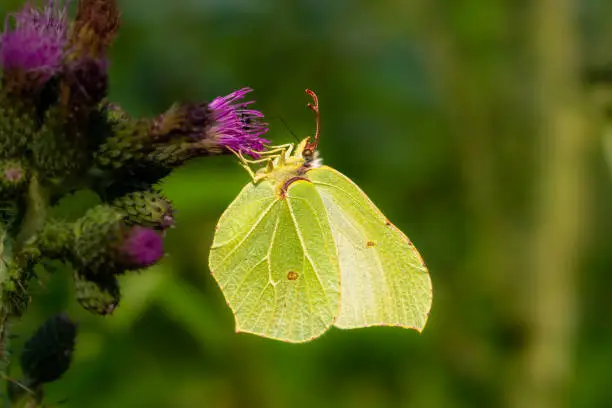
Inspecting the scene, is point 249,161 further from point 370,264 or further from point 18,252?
point 18,252

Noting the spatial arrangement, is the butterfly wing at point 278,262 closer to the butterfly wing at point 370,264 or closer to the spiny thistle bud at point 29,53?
the butterfly wing at point 370,264

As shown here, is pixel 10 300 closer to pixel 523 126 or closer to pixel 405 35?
pixel 523 126

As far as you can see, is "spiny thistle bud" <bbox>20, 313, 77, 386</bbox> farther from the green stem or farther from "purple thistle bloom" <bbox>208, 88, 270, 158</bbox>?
"purple thistle bloom" <bbox>208, 88, 270, 158</bbox>

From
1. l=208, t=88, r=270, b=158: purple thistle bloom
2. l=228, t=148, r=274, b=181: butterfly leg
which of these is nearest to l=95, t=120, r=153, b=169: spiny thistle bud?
l=208, t=88, r=270, b=158: purple thistle bloom

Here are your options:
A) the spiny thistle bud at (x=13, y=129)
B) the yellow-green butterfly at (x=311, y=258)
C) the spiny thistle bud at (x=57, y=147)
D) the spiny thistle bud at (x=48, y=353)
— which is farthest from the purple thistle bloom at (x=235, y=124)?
the spiny thistle bud at (x=48, y=353)

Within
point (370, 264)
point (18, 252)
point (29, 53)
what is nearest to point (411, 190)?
point (370, 264)

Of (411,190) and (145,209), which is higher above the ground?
(145,209)
